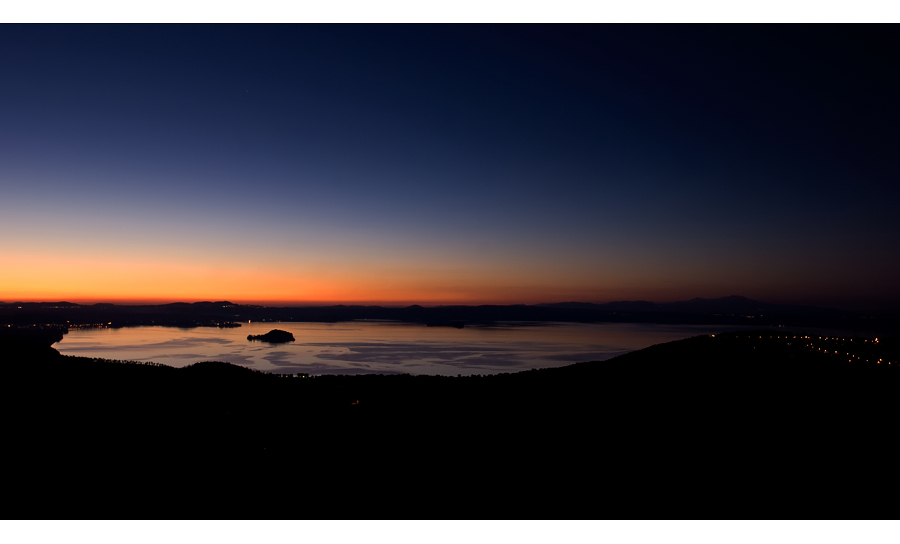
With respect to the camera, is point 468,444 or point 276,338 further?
point 276,338

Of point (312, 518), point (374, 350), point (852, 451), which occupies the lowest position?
point (374, 350)

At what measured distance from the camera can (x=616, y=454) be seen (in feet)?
33.0

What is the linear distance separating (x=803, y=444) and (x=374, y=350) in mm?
64503

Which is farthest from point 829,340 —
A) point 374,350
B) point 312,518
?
point 374,350

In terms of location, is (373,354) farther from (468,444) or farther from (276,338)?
(468,444)

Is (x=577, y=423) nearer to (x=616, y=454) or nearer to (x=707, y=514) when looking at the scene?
(x=616, y=454)

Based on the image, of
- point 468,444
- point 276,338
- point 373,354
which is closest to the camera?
point 468,444

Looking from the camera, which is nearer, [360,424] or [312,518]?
[312,518]

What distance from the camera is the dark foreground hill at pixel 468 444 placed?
820cm

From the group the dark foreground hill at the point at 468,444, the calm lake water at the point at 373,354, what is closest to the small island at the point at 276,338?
the calm lake water at the point at 373,354

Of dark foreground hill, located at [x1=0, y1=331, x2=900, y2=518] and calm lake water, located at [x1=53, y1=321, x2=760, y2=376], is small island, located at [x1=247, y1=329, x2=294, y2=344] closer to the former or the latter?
calm lake water, located at [x1=53, y1=321, x2=760, y2=376]

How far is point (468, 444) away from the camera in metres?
10.8

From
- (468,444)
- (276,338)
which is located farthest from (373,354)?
(468,444)

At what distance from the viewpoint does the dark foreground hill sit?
820 centimetres
